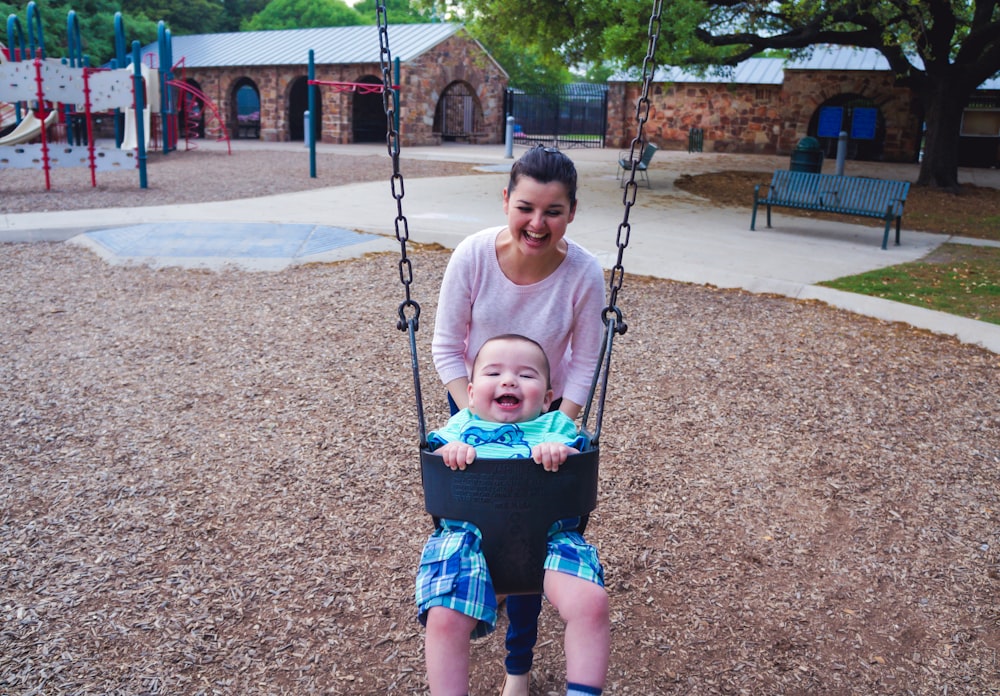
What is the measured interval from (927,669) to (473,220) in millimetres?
8047

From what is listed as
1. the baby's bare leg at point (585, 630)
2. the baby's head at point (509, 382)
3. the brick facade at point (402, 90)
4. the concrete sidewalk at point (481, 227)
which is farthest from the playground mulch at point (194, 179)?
the baby's bare leg at point (585, 630)

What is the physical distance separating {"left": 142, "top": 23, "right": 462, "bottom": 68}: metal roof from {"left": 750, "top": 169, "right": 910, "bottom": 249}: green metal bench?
53.4 feet

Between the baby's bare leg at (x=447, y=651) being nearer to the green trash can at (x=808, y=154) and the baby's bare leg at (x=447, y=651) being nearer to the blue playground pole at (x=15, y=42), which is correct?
the green trash can at (x=808, y=154)

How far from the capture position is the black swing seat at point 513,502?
72.4 inches

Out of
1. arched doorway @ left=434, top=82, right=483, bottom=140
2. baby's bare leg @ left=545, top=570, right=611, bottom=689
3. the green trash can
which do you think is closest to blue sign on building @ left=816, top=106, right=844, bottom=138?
the green trash can

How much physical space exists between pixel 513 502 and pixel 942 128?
1592 cm

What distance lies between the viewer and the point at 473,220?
9992mm

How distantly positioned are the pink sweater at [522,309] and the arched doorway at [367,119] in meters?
27.4

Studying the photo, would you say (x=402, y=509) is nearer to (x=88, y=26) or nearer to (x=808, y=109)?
(x=808, y=109)

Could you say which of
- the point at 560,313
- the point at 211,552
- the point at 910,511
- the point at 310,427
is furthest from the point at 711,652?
the point at 310,427

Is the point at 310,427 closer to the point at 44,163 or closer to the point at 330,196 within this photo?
the point at 330,196

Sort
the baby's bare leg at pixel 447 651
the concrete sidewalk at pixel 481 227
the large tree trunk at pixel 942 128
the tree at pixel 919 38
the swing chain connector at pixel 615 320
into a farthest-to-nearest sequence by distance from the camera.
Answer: the large tree trunk at pixel 942 128, the tree at pixel 919 38, the concrete sidewalk at pixel 481 227, the swing chain connector at pixel 615 320, the baby's bare leg at pixel 447 651

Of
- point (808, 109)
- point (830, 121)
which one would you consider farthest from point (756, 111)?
point (830, 121)

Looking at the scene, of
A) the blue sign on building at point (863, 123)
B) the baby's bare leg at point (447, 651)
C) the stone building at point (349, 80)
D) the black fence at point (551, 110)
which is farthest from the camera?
the black fence at point (551, 110)
